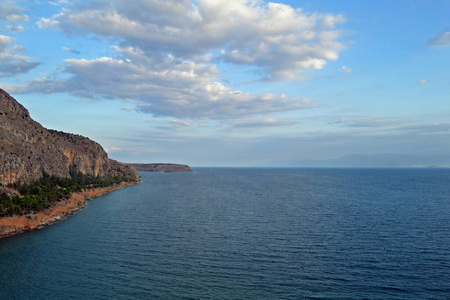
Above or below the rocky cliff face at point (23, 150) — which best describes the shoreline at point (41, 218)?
below

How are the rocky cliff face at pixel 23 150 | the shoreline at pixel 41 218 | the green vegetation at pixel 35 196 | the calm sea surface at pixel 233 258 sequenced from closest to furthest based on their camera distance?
1. the calm sea surface at pixel 233 258
2. the shoreline at pixel 41 218
3. the green vegetation at pixel 35 196
4. the rocky cliff face at pixel 23 150

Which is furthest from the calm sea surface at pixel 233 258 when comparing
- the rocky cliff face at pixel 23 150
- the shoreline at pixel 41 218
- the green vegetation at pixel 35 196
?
the rocky cliff face at pixel 23 150

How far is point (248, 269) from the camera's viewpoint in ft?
144

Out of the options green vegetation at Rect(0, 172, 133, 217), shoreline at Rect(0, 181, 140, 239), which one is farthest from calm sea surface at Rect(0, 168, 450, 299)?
green vegetation at Rect(0, 172, 133, 217)

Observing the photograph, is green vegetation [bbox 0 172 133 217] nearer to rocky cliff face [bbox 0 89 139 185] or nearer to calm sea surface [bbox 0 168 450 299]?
rocky cliff face [bbox 0 89 139 185]

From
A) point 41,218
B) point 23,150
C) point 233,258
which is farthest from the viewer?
point 23,150

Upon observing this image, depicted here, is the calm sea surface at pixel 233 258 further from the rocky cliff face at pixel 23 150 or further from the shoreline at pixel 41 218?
the rocky cliff face at pixel 23 150

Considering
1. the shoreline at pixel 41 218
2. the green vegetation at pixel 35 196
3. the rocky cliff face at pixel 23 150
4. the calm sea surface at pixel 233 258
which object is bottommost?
the calm sea surface at pixel 233 258

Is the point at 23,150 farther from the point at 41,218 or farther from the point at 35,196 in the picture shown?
the point at 41,218

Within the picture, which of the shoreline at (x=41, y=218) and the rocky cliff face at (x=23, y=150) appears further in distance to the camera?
the rocky cliff face at (x=23, y=150)

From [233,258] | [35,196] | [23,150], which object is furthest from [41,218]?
[233,258]

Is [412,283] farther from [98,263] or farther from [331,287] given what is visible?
[98,263]

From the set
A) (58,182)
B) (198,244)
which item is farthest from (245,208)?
(58,182)

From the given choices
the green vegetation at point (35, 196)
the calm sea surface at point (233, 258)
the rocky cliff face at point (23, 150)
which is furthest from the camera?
the rocky cliff face at point (23, 150)
